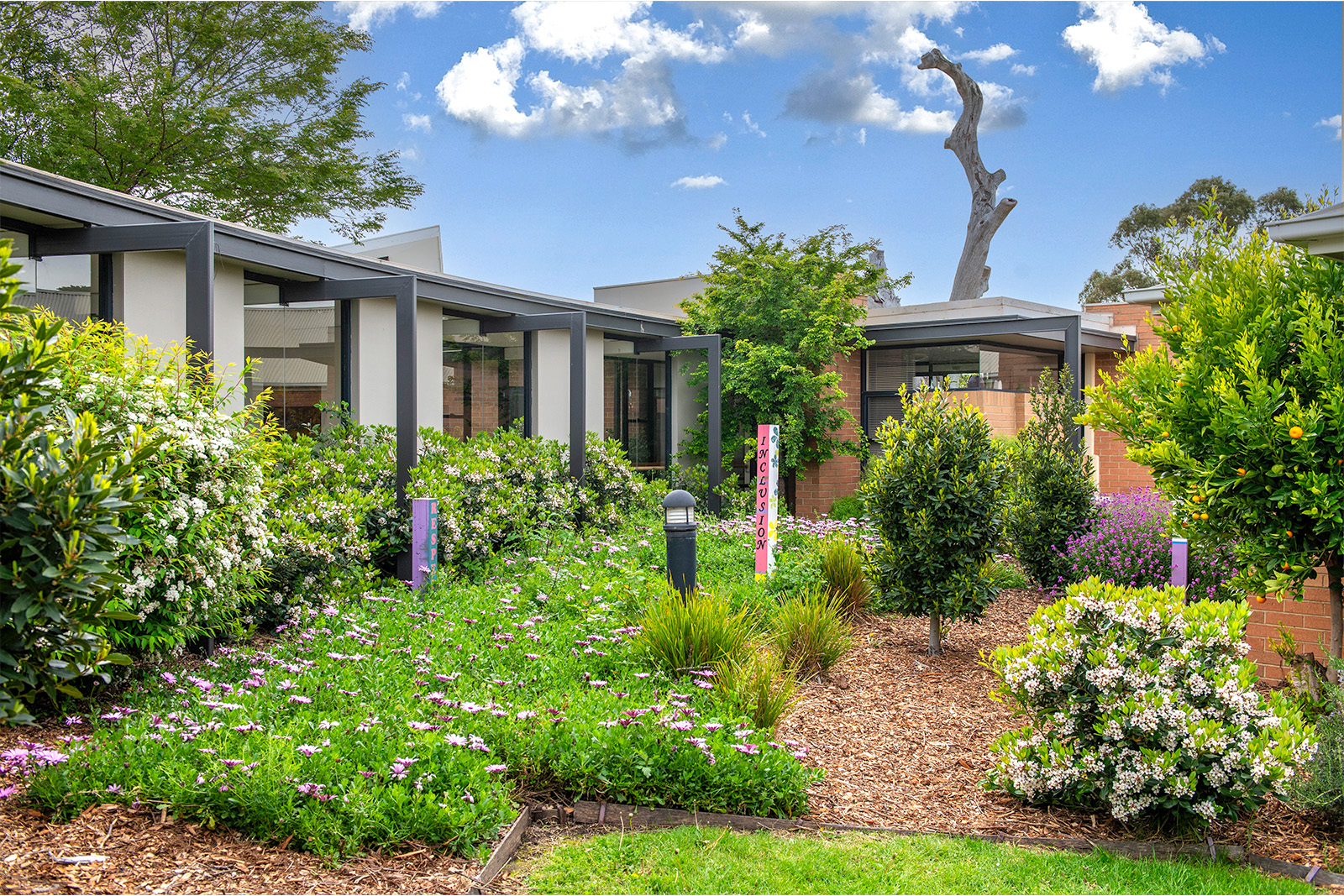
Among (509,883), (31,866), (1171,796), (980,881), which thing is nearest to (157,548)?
(31,866)

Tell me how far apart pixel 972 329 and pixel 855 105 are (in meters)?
13.6

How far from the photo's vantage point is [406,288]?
8805 mm

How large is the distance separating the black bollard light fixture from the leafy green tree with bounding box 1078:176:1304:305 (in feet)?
96.3

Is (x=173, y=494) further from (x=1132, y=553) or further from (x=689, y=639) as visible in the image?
(x=1132, y=553)

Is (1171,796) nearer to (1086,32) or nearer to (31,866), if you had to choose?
(31,866)

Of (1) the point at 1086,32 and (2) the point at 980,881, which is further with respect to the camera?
(1) the point at 1086,32

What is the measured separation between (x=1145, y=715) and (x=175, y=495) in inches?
192

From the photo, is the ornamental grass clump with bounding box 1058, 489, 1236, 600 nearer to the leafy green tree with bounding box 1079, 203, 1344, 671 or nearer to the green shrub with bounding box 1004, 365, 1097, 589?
the green shrub with bounding box 1004, 365, 1097, 589

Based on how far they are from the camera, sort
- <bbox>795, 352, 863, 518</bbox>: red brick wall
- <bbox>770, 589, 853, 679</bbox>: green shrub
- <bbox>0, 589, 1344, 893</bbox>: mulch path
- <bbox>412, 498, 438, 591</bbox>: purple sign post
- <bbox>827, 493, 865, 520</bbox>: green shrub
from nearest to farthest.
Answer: <bbox>0, 589, 1344, 893</bbox>: mulch path < <bbox>770, 589, 853, 679</bbox>: green shrub < <bbox>412, 498, 438, 591</bbox>: purple sign post < <bbox>827, 493, 865, 520</bbox>: green shrub < <bbox>795, 352, 863, 518</bbox>: red brick wall

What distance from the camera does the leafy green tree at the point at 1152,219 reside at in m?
30.7

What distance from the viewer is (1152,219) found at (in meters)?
33.3

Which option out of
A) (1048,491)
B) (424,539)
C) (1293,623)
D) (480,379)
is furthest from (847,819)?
(480,379)

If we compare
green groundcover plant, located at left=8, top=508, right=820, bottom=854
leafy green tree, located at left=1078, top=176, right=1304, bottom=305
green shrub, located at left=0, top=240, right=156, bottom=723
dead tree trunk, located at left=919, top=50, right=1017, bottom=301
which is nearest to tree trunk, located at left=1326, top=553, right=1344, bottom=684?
green groundcover plant, located at left=8, top=508, right=820, bottom=854

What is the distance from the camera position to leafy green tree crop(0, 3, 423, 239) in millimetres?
16750
